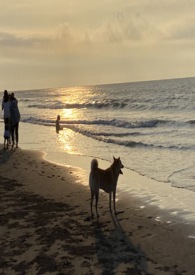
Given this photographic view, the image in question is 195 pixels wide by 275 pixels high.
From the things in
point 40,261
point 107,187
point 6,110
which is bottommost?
point 40,261

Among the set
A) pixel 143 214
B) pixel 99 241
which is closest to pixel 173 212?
pixel 143 214

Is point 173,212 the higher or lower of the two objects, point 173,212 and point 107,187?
the lower

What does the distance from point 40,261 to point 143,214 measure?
2721mm

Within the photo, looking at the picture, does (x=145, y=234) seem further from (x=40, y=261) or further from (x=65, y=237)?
(x=40, y=261)

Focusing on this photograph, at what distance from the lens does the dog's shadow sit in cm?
498

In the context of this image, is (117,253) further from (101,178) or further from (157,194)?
(157,194)

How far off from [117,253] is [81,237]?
863 millimetres

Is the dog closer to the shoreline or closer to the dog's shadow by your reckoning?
the dog's shadow

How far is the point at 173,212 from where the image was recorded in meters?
7.45

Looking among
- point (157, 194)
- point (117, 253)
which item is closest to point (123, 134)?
point (157, 194)

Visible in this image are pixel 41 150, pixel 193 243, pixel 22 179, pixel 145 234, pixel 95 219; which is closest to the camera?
pixel 193 243

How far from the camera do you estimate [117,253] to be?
549 centimetres

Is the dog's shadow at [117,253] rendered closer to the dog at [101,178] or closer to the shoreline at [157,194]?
the dog at [101,178]

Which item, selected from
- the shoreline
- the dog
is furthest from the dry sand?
the dog
